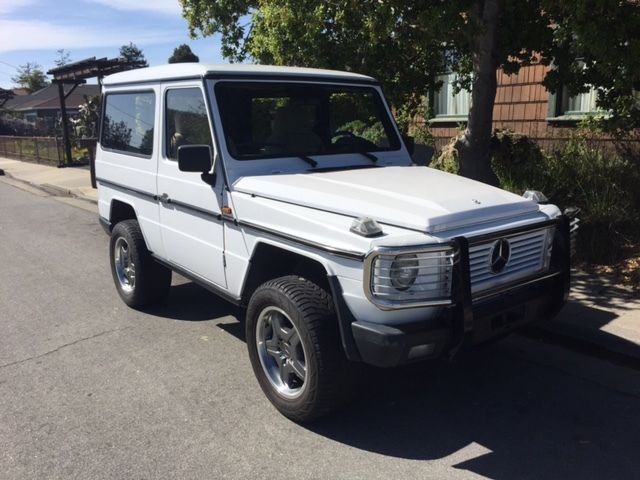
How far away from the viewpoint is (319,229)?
3289mm

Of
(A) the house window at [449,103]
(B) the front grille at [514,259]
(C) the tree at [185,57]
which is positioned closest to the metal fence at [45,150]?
(C) the tree at [185,57]

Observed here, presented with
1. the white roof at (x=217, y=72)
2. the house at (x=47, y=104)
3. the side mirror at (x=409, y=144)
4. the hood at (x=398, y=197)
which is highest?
the house at (x=47, y=104)

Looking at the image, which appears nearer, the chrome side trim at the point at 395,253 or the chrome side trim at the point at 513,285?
the chrome side trim at the point at 395,253

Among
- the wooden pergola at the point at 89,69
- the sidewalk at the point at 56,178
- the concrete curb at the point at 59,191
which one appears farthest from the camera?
the wooden pergola at the point at 89,69

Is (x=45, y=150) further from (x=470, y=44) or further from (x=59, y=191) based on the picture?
(x=470, y=44)

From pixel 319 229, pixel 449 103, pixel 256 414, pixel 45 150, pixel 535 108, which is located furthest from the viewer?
pixel 45 150

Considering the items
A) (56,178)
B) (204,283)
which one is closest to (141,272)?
(204,283)

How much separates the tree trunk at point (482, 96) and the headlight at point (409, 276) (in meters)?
3.71

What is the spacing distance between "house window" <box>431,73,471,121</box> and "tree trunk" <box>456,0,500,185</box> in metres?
5.31

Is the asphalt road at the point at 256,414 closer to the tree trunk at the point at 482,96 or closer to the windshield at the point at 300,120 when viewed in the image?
the windshield at the point at 300,120

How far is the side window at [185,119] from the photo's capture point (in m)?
4.26

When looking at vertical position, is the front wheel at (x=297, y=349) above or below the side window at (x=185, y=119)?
below

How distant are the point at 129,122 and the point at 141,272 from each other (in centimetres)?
139

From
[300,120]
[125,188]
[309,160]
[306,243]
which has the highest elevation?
[300,120]
